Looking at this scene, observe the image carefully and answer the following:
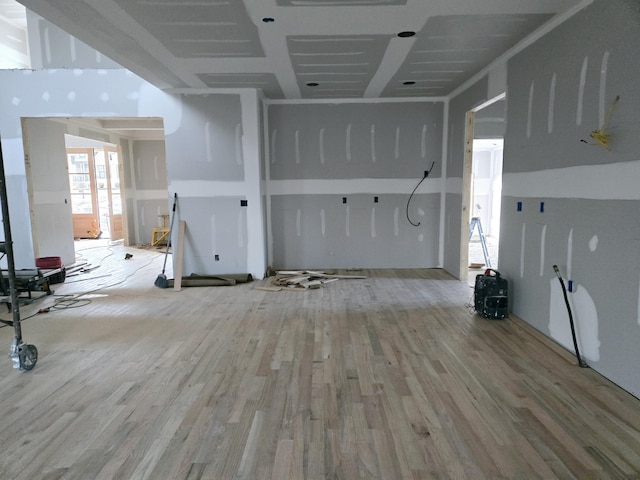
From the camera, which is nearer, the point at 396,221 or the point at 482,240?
the point at 396,221

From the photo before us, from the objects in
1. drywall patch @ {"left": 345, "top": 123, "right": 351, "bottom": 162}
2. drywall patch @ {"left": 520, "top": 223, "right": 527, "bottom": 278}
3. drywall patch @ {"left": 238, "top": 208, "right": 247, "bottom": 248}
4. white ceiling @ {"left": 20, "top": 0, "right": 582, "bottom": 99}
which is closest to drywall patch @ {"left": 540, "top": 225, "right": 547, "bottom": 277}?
drywall patch @ {"left": 520, "top": 223, "right": 527, "bottom": 278}

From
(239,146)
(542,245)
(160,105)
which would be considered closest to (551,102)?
(542,245)

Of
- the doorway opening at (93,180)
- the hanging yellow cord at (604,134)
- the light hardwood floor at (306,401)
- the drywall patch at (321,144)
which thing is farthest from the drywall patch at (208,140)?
the hanging yellow cord at (604,134)

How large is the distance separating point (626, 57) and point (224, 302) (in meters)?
4.34

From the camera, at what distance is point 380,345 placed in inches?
137

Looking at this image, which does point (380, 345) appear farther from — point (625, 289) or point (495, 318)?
point (625, 289)

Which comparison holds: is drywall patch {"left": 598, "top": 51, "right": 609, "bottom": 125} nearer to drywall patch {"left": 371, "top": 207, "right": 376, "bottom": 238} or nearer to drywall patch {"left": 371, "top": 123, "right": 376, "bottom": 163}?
drywall patch {"left": 371, "top": 123, "right": 376, "bottom": 163}

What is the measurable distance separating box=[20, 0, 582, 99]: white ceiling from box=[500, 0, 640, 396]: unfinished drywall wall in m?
0.40

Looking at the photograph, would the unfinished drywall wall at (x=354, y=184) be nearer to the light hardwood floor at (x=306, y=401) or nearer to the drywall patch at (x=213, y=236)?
the drywall patch at (x=213, y=236)

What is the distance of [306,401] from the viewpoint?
2.57 meters

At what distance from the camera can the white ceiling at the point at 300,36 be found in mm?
3049

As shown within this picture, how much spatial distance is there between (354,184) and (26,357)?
4.90 m

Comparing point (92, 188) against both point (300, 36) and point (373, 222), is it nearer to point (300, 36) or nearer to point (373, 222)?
point (373, 222)

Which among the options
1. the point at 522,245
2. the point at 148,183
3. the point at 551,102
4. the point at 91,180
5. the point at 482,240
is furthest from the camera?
the point at 91,180
